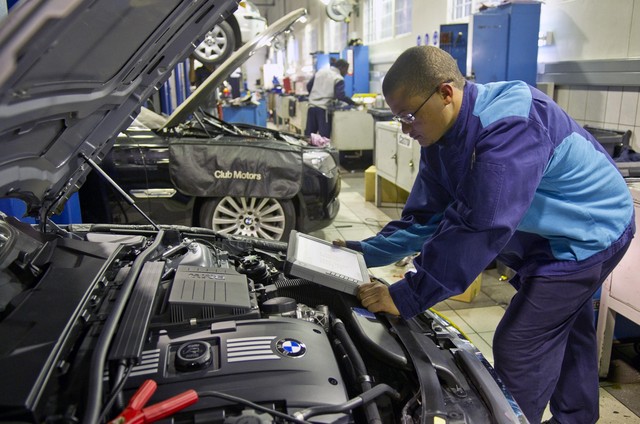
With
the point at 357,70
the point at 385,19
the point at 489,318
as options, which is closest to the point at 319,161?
the point at 489,318

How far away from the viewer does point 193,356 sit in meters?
1.21

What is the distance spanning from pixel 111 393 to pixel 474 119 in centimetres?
130

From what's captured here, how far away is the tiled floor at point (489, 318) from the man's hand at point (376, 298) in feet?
4.61

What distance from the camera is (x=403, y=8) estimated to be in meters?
10.1

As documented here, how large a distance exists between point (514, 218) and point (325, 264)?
0.62 metres

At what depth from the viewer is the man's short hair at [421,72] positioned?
1604 millimetres

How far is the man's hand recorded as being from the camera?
164 cm

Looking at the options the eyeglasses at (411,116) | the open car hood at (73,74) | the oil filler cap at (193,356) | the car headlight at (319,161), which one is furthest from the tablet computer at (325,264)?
the car headlight at (319,161)

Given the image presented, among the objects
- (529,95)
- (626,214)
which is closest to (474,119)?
(529,95)

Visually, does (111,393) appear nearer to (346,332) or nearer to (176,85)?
(346,332)

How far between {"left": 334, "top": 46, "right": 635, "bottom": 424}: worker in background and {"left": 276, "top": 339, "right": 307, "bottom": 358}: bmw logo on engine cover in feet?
1.38

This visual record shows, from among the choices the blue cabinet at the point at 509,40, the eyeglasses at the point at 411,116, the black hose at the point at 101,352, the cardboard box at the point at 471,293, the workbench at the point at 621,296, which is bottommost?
the cardboard box at the point at 471,293

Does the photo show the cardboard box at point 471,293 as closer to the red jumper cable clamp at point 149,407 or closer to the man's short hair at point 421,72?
the man's short hair at point 421,72

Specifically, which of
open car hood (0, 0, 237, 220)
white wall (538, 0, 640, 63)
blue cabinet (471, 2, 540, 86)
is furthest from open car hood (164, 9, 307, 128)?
white wall (538, 0, 640, 63)
